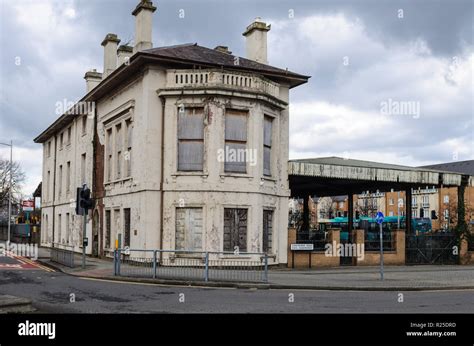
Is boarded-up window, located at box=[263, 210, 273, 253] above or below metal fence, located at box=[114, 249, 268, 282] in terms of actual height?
above

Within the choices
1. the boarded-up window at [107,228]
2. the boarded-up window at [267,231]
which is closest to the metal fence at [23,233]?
the boarded-up window at [107,228]

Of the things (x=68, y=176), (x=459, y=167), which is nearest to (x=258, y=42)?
(x=68, y=176)

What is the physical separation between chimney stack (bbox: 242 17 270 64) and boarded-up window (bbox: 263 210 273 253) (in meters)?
8.29

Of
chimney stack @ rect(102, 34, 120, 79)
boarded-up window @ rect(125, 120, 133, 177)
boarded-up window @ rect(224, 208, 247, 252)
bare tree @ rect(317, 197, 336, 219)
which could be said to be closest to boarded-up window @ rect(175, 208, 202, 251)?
boarded-up window @ rect(224, 208, 247, 252)

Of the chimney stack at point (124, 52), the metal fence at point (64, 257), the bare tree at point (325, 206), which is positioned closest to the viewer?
the metal fence at point (64, 257)

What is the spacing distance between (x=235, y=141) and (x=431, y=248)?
12.9m

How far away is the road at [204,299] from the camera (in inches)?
501

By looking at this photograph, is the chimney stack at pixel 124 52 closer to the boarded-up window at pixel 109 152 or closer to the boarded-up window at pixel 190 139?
the boarded-up window at pixel 109 152

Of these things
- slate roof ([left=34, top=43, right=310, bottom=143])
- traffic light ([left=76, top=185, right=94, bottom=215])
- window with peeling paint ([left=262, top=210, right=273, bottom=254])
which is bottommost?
window with peeling paint ([left=262, top=210, right=273, bottom=254])

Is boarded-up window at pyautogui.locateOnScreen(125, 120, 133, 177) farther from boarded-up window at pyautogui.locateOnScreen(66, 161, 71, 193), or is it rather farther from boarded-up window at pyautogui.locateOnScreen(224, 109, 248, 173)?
boarded-up window at pyautogui.locateOnScreen(66, 161, 71, 193)

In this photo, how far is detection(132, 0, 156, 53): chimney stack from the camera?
29000mm

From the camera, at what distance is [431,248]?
31.2m

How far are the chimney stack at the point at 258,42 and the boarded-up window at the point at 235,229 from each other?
8901 mm
